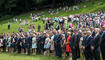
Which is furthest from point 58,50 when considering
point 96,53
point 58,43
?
point 96,53

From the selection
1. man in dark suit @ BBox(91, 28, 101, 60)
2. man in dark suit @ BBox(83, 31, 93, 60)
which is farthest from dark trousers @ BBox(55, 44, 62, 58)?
man in dark suit @ BBox(91, 28, 101, 60)

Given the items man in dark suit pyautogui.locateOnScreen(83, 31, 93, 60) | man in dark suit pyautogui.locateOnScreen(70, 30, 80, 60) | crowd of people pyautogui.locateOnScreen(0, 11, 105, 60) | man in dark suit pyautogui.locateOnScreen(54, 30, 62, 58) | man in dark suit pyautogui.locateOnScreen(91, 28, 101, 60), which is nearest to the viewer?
man in dark suit pyautogui.locateOnScreen(91, 28, 101, 60)

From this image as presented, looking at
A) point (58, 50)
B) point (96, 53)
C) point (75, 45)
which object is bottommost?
point (58, 50)

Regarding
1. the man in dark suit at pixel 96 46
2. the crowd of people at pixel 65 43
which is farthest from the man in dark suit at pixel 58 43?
the man in dark suit at pixel 96 46

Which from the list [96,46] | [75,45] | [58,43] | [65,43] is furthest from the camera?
[58,43]

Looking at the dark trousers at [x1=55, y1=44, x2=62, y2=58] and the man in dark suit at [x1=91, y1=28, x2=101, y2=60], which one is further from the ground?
the man in dark suit at [x1=91, y1=28, x2=101, y2=60]

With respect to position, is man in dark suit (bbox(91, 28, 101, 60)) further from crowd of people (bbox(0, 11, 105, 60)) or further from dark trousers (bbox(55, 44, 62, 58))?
dark trousers (bbox(55, 44, 62, 58))

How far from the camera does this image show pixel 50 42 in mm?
17172

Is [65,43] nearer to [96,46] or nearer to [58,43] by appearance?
[58,43]

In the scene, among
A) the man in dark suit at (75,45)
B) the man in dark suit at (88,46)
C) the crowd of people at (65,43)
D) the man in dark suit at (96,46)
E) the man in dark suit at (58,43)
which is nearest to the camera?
the man in dark suit at (96,46)

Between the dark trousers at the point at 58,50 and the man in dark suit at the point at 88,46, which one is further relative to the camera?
the dark trousers at the point at 58,50

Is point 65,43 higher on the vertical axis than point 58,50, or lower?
higher

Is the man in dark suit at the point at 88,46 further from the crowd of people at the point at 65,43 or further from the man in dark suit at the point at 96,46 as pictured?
the man in dark suit at the point at 96,46

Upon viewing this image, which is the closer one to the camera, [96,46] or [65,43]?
[96,46]
